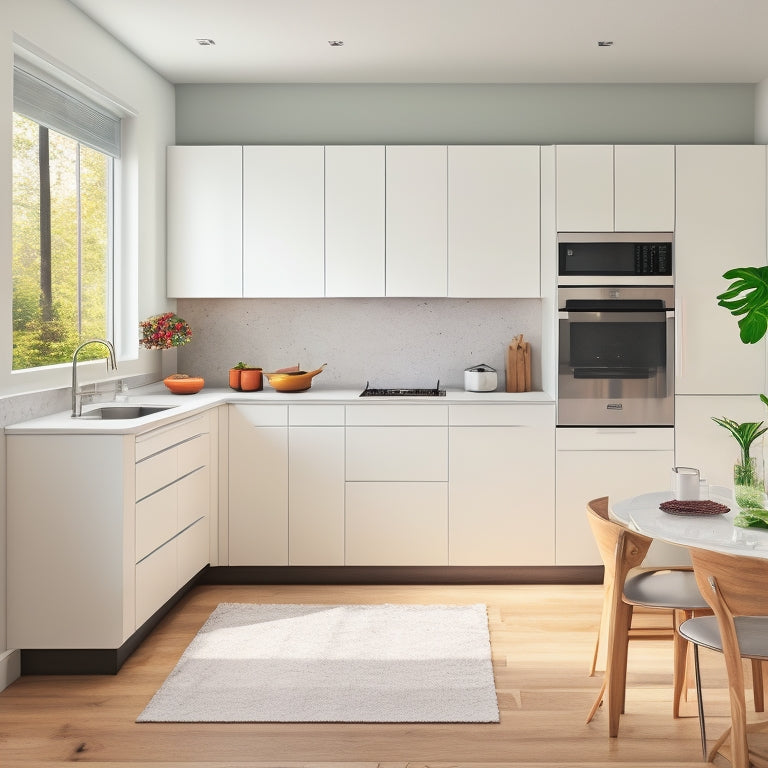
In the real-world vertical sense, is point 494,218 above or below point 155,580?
above

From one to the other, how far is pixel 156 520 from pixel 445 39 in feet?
8.82

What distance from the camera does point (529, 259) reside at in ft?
15.7

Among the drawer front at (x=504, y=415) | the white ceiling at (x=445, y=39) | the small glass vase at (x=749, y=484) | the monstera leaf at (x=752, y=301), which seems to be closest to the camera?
the small glass vase at (x=749, y=484)

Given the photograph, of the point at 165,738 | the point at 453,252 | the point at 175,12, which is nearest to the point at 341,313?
the point at 453,252

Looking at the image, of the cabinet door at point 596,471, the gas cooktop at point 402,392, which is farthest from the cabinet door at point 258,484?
the cabinet door at point 596,471

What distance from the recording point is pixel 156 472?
365 cm

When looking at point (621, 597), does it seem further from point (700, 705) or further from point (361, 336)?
point (361, 336)

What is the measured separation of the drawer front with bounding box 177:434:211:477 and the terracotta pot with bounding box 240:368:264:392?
50cm

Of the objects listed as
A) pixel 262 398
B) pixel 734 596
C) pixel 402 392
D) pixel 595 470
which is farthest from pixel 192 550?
pixel 734 596

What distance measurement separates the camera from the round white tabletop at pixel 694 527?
2396 millimetres

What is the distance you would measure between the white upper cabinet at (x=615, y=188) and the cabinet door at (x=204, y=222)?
1810 mm

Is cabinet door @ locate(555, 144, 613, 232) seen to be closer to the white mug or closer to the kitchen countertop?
the kitchen countertop

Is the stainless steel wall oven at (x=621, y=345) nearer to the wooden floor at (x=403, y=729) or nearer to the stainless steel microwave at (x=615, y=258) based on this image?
the stainless steel microwave at (x=615, y=258)

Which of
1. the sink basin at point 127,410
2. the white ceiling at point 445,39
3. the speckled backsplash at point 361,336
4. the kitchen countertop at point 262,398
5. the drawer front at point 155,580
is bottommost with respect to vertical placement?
the drawer front at point 155,580
